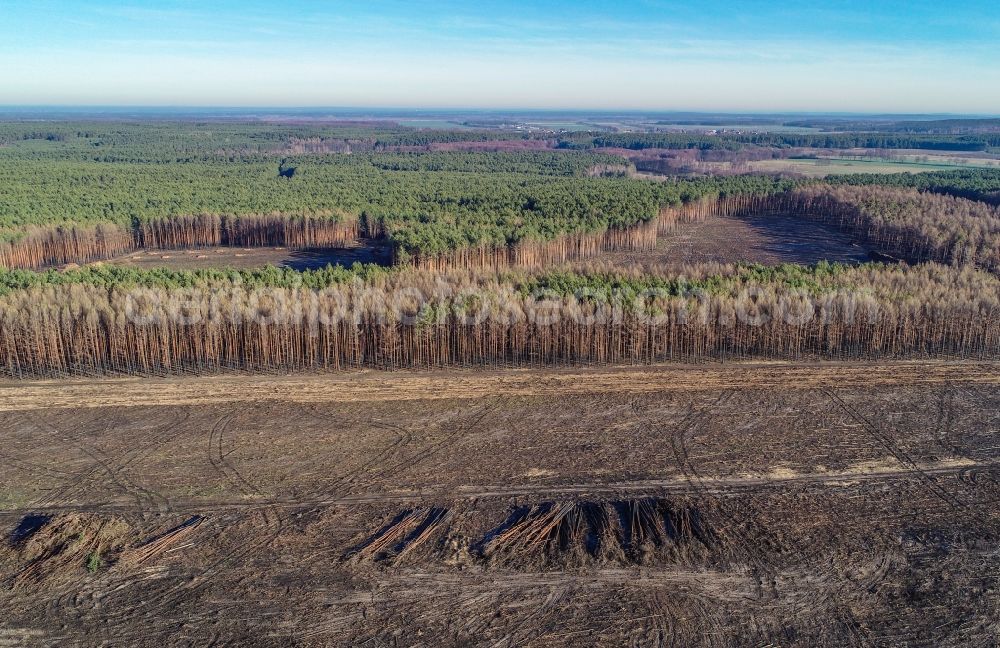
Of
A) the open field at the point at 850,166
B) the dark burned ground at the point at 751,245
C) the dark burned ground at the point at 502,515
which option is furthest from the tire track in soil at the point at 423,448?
the open field at the point at 850,166

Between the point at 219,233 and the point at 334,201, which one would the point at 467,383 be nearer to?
the point at 219,233

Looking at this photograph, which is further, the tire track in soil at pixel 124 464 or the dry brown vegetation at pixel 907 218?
the dry brown vegetation at pixel 907 218

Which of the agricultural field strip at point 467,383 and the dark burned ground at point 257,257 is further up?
the dark burned ground at point 257,257

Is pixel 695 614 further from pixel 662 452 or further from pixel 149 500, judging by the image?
pixel 149 500

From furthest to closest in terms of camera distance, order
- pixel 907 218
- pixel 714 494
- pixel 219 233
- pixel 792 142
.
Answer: pixel 792 142
pixel 219 233
pixel 907 218
pixel 714 494

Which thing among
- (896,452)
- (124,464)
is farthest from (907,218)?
Answer: (124,464)

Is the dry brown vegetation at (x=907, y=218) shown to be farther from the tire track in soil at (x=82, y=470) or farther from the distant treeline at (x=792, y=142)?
the distant treeline at (x=792, y=142)
